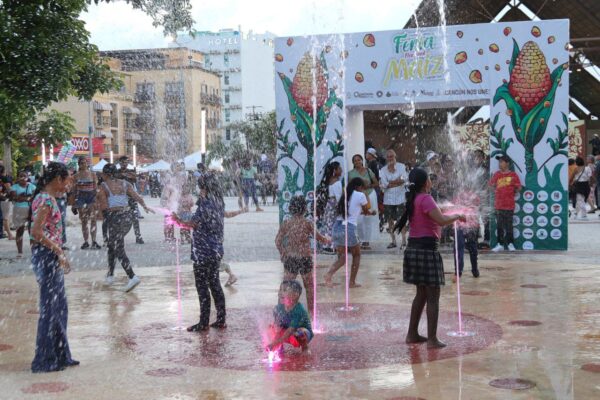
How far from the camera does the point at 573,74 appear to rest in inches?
1252

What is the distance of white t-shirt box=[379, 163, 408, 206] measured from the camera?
46.2ft

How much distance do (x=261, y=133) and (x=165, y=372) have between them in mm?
64158

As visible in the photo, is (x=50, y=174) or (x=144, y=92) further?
(x=144, y=92)

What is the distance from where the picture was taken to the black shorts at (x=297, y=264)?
24.6ft

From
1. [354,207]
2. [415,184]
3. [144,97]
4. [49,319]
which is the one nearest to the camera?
[49,319]

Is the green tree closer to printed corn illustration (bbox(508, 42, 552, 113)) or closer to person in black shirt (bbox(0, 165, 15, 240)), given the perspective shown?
person in black shirt (bbox(0, 165, 15, 240))

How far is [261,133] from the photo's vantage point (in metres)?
69.6

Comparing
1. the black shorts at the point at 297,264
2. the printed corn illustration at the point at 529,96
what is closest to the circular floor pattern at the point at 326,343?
the black shorts at the point at 297,264

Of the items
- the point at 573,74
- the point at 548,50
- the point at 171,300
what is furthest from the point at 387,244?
the point at 573,74

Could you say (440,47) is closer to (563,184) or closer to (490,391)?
(563,184)

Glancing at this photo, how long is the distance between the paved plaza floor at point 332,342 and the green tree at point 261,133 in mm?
54990

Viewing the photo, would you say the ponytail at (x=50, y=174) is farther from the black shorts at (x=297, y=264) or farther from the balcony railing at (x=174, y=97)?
the balcony railing at (x=174, y=97)

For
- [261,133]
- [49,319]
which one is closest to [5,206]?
[49,319]

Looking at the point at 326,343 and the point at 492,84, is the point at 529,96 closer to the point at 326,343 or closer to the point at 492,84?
the point at 492,84
